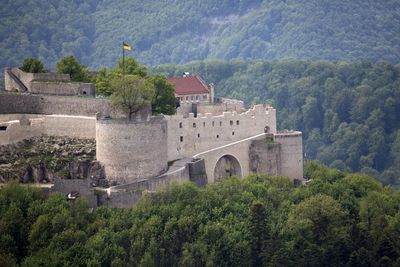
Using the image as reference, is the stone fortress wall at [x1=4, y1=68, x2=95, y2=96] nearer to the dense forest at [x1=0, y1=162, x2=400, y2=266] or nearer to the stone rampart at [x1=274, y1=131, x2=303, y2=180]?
the dense forest at [x1=0, y1=162, x2=400, y2=266]

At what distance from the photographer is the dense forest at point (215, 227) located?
105312 mm

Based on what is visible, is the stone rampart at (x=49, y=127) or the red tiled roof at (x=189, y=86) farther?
the red tiled roof at (x=189, y=86)

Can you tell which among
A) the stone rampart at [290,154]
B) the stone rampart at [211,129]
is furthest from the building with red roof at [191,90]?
the stone rampart at [290,154]

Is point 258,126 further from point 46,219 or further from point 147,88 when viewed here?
point 46,219

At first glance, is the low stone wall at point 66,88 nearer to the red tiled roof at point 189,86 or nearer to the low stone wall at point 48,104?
the low stone wall at point 48,104

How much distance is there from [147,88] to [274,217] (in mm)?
11751

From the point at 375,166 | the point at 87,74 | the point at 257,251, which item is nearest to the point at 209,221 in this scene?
the point at 257,251

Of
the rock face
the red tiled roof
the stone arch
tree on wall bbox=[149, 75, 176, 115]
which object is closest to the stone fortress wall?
tree on wall bbox=[149, 75, 176, 115]

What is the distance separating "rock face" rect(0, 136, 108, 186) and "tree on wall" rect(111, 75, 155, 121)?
3.11 metres

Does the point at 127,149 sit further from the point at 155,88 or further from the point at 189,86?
the point at 189,86

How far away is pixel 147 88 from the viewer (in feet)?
368

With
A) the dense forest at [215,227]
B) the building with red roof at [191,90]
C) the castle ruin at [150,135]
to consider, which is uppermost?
the building with red roof at [191,90]

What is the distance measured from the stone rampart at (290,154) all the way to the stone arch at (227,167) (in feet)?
10.2

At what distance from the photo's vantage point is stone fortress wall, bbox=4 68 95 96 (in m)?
118
